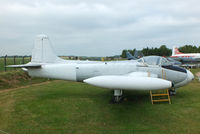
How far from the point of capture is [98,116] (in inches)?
235

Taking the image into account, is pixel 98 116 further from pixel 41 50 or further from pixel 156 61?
pixel 41 50

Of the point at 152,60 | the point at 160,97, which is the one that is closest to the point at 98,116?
the point at 152,60

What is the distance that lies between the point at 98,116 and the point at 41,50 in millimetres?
5372

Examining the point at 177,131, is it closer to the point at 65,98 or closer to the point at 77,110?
the point at 77,110

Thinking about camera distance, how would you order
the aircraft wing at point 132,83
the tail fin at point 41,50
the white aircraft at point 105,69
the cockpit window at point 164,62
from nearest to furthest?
the aircraft wing at point 132,83, the white aircraft at point 105,69, the cockpit window at point 164,62, the tail fin at point 41,50

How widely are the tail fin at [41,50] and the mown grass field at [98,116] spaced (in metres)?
2.33

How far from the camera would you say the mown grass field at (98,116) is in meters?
4.89

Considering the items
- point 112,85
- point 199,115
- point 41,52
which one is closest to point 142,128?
point 112,85

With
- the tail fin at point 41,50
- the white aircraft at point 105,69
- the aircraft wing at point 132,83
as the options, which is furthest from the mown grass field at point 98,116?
the tail fin at point 41,50

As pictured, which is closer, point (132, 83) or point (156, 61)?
point (132, 83)

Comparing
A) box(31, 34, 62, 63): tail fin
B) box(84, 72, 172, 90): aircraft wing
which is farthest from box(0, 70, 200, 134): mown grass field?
box(31, 34, 62, 63): tail fin

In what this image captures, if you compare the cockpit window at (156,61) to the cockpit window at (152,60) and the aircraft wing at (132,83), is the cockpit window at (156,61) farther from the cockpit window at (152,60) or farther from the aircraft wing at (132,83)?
the aircraft wing at (132,83)

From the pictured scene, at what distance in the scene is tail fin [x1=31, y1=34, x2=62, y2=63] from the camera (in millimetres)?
8844

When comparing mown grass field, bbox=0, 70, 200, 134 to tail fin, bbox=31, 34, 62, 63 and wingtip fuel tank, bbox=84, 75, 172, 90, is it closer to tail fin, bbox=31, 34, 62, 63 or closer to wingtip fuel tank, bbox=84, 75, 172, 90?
wingtip fuel tank, bbox=84, 75, 172, 90
